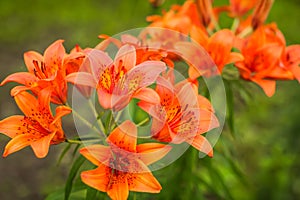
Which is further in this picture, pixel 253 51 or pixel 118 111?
pixel 253 51

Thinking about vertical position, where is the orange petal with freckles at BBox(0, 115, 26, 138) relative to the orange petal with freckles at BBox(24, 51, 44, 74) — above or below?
below

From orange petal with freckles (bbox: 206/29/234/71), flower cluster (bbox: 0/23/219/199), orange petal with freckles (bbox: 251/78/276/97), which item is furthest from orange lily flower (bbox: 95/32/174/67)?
orange petal with freckles (bbox: 251/78/276/97)

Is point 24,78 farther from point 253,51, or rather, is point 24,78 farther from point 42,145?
point 253,51

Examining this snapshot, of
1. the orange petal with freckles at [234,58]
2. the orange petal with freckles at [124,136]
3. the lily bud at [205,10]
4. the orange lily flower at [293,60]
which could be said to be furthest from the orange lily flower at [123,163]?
the lily bud at [205,10]

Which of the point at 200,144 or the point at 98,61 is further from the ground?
the point at 98,61

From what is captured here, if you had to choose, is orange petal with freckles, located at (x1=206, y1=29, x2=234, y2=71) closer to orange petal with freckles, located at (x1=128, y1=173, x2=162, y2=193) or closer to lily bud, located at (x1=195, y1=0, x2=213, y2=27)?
lily bud, located at (x1=195, y1=0, x2=213, y2=27)

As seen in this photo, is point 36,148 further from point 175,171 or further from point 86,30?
point 86,30

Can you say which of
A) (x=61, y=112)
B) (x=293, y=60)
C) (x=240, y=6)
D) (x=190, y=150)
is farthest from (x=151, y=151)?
(x=240, y=6)
